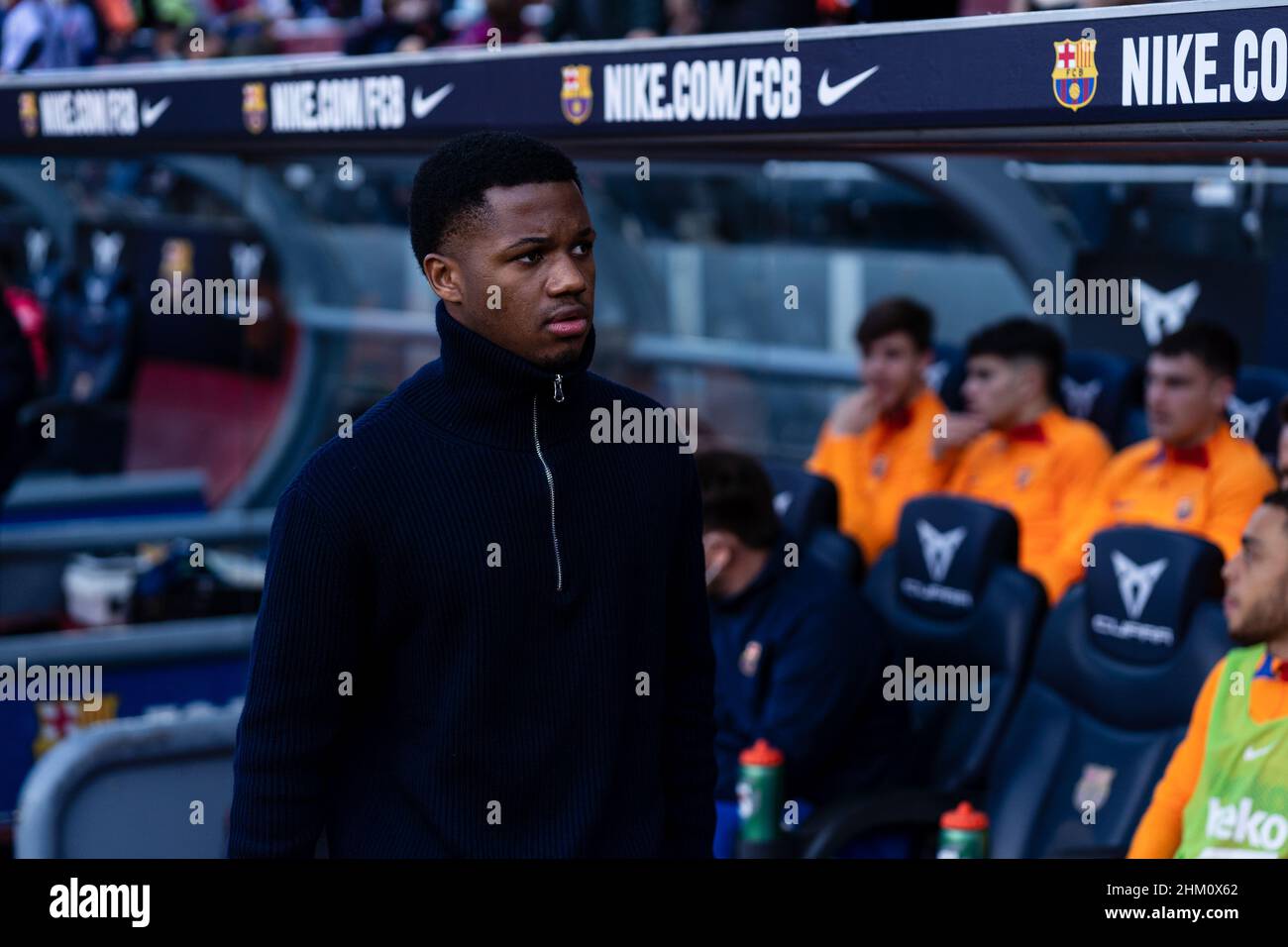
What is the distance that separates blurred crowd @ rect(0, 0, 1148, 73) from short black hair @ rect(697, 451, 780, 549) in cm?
110

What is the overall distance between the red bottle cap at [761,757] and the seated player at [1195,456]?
1.51 metres

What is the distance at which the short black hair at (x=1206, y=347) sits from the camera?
5145 millimetres

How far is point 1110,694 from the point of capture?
13.8 ft

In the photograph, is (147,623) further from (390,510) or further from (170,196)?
(170,196)

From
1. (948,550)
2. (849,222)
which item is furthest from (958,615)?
(849,222)

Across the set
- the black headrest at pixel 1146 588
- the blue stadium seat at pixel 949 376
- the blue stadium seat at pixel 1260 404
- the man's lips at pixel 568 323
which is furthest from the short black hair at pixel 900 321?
the man's lips at pixel 568 323

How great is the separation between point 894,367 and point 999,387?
0.54 metres

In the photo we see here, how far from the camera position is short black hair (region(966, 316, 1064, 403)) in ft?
19.1

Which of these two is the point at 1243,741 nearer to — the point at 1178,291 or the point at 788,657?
the point at 788,657

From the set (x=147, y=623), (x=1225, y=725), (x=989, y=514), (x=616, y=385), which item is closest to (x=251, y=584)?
(x=147, y=623)

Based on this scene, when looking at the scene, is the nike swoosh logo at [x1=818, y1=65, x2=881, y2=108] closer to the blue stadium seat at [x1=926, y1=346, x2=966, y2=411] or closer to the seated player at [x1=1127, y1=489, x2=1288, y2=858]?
the seated player at [x1=1127, y1=489, x2=1288, y2=858]

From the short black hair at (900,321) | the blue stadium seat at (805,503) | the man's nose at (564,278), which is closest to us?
the man's nose at (564,278)

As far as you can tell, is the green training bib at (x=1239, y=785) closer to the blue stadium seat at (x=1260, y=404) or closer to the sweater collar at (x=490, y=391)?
the sweater collar at (x=490, y=391)

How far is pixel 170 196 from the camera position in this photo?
11875 mm
